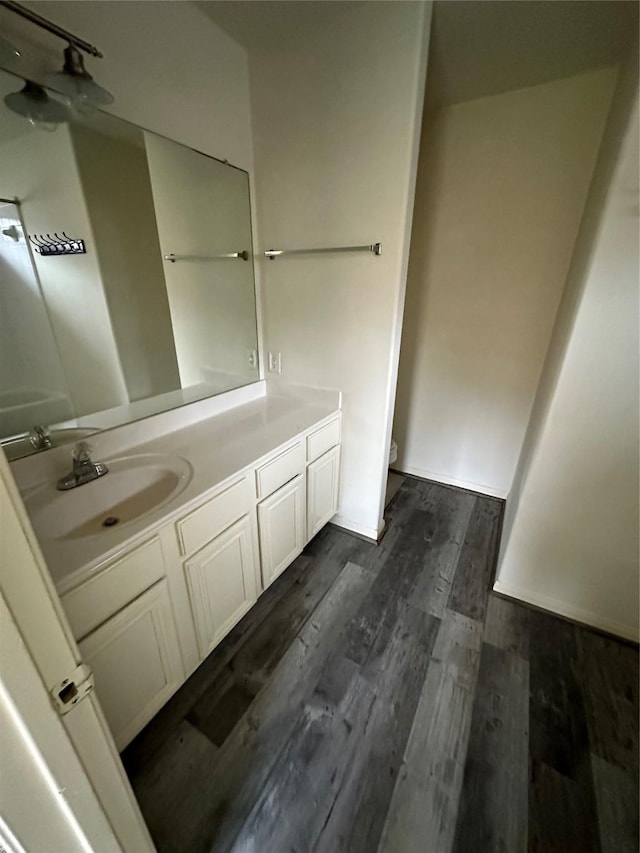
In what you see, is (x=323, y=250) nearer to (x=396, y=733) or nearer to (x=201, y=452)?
(x=201, y=452)

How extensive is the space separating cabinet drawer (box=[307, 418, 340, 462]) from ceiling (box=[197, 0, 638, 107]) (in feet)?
5.71

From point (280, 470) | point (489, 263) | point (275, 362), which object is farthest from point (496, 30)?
point (280, 470)

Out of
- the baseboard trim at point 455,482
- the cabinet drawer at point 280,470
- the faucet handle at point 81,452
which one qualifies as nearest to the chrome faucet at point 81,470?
the faucet handle at point 81,452

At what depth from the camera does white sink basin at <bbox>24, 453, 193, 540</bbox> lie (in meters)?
1.04

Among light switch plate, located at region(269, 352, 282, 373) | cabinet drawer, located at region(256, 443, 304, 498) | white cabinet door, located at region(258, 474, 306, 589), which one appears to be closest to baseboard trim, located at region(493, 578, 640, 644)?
white cabinet door, located at region(258, 474, 306, 589)

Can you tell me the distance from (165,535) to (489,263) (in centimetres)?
240

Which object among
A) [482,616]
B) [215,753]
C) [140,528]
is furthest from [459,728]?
[140,528]

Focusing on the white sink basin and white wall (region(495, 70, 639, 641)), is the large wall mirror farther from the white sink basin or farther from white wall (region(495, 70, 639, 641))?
white wall (region(495, 70, 639, 641))

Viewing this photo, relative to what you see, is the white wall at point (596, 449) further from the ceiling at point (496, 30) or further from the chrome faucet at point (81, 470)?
the chrome faucet at point (81, 470)

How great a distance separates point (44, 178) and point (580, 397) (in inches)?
82.9

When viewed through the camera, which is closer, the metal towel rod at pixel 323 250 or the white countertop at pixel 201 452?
the white countertop at pixel 201 452

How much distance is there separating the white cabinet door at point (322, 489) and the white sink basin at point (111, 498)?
0.71 m

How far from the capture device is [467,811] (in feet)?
3.40

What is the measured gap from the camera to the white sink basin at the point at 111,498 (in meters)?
1.04
